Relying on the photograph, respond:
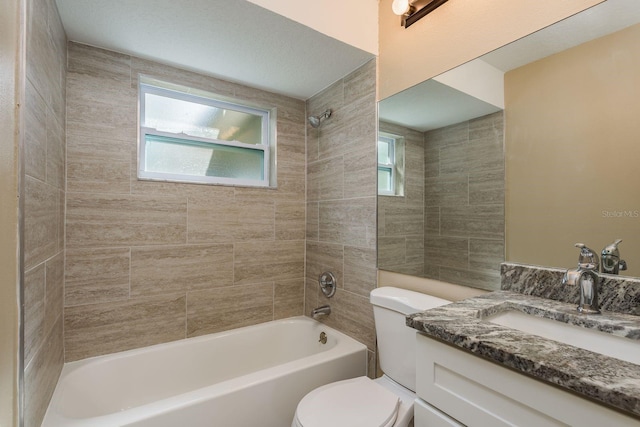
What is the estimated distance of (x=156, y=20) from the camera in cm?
142

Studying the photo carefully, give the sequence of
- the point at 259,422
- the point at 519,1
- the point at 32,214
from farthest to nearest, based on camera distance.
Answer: the point at 259,422
the point at 519,1
the point at 32,214

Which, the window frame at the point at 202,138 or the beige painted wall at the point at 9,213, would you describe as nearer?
the beige painted wall at the point at 9,213

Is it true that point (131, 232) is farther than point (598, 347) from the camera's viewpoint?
Yes

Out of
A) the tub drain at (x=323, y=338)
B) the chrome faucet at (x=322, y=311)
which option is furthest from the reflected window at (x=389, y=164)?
the tub drain at (x=323, y=338)

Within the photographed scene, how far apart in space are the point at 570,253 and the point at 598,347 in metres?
0.34

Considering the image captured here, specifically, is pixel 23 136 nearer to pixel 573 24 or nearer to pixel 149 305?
pixel 149 305

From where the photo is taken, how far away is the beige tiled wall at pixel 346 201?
181cm

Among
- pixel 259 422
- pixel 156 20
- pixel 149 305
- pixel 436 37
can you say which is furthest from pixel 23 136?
pixel 436 37

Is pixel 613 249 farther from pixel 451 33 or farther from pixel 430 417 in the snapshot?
pixel 451 33

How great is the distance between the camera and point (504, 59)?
122cm

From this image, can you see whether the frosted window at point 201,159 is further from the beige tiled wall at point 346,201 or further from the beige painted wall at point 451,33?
the beige painted wall at point 451,33

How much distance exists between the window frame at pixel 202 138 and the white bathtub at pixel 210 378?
3.50 ft

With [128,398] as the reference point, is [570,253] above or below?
above

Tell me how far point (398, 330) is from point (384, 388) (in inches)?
10.3
